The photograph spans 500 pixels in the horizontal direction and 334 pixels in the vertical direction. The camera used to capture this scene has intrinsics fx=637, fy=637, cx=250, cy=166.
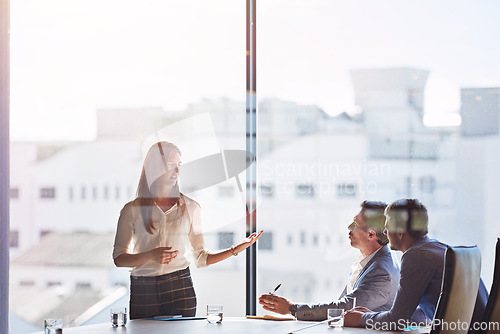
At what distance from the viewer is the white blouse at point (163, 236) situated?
3.82 m

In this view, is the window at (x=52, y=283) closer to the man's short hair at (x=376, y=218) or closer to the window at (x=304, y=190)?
the window at (x=304, y=190)

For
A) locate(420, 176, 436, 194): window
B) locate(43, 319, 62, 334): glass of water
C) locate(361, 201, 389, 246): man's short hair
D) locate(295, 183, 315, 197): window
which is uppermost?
locate(420, 176, 436, 194): window

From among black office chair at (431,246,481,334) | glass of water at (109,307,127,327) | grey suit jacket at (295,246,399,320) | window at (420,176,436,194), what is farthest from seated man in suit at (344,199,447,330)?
window at (420,176,436,194)

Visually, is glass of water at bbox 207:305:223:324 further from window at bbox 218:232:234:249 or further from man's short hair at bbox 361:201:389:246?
window at bbox 218:232:234:249

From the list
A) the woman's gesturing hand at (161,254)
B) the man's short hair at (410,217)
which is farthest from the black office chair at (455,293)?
the woman's gesturing hand at (161,254)

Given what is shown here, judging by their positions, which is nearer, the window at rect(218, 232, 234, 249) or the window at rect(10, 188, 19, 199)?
the window at rect(10, 188, 19, 199)

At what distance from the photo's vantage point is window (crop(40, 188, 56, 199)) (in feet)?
16.6

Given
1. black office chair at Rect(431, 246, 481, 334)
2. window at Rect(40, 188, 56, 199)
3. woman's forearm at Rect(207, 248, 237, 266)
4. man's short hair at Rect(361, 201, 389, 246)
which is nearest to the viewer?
black office chair at Rect(431, 246, 481, 334)

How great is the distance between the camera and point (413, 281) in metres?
2.94

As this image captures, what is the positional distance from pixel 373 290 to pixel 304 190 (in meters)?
1.77

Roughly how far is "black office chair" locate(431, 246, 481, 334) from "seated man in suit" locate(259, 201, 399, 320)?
2.15 ft

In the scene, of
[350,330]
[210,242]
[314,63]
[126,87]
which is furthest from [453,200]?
[126,87]

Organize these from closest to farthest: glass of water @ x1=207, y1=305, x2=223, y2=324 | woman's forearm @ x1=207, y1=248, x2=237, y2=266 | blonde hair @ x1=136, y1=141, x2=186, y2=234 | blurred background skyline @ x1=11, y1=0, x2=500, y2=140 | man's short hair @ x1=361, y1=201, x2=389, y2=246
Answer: glass of water @ x1=207, y1=305, x2=223, y2=324 → man's short hair @ x1=361, y1=201, x2=389, y2=246 → blonde hair @ x1=136, y1=141, x2=186, y2=234 → woman's forearm @ x1=207, y1=248, x2=237, y2=266 → blurred background skyline @ x1=11, y1=0, x2=500, y2=140

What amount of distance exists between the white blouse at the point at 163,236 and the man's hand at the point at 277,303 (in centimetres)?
74
